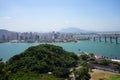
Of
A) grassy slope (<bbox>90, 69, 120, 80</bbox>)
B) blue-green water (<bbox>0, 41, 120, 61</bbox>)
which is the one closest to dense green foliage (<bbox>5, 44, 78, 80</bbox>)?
grassy slope (<bbox>90, 69, 120, 80</bbox>)

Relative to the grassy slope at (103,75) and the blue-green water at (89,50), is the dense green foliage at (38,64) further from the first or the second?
the blue-green water at (89,50)

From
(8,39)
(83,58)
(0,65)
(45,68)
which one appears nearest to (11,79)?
(0,65)

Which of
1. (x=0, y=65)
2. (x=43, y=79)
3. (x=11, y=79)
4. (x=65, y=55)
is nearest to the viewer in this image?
(x=0, y=65)

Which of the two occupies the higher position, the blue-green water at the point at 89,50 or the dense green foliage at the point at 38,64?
the dense green foliage at the point at 38,64

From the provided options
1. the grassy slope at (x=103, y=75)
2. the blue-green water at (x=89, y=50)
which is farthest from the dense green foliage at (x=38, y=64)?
the blue-green water at (x=89, y=50)

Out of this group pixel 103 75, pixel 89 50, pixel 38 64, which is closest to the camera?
pixel 38 64

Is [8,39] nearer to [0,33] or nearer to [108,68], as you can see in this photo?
[0,33]

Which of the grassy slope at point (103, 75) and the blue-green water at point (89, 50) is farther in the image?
the blue-green water at point (89, 50)

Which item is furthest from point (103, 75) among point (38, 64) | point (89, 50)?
point (89, 50)

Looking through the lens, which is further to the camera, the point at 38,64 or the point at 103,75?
the point at 103,75

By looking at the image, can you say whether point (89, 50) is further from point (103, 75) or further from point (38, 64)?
point (38, 64)

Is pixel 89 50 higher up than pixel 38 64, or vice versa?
pixel 38 64
